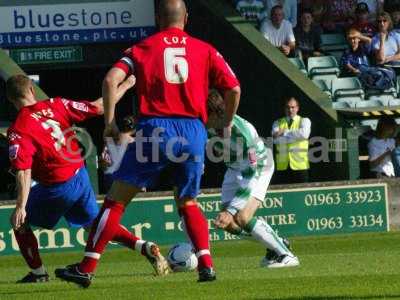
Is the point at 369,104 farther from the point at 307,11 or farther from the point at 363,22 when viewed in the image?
the point at 307,11

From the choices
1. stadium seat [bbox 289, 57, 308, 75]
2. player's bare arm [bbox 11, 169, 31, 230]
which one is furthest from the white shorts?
stadium seat [bbox 289, 57, 308, 75]

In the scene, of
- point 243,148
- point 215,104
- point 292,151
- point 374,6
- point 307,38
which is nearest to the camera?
point 215,104

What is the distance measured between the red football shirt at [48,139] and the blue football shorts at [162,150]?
4.70ft

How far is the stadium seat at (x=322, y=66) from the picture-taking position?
78.2ft

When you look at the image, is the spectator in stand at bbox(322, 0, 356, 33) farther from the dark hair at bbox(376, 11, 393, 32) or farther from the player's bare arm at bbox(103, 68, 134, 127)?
the player's bare arm at bbox(103, 68, 134, 127)

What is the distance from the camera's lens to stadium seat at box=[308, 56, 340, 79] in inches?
939

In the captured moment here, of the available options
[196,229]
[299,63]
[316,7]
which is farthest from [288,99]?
[196,229]

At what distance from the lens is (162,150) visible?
10438 millimetres

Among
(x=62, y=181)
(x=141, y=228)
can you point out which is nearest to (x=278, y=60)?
(x=141, y=228)

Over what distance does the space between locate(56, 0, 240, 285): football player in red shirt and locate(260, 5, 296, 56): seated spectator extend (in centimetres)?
1306

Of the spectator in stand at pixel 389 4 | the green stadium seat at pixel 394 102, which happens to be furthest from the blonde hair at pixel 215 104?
the spectator in stand at pixel 389 4

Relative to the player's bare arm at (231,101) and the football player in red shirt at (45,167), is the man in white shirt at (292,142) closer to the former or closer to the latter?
the football player in red shirt at (45,167)

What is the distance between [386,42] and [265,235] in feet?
35.2

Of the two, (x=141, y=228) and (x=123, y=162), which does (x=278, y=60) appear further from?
(x=123, y=162)
